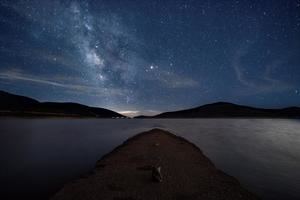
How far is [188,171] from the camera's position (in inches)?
465

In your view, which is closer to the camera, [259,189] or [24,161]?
[259,189]

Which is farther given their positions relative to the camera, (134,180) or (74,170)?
(74,170)

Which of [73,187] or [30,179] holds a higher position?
[73,187]

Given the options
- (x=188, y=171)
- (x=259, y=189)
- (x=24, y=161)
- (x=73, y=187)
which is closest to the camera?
(x=73, y=187)

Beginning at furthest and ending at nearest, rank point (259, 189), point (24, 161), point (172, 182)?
point (24, 161) < point (259, 189) < point (172, 182)

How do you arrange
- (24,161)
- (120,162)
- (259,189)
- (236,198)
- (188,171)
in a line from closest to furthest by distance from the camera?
(236,198)
(259,189)
(188,171)
(120,162)
(24,161)

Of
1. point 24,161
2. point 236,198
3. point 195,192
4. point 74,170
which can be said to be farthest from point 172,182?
point 24,161

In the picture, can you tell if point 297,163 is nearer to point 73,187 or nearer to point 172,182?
point 172,182

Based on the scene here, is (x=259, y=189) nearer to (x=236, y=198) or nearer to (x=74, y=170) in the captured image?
(x=236, y=198)

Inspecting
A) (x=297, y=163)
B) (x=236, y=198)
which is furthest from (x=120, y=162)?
(x=297, y=163)

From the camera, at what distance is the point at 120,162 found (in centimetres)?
1404

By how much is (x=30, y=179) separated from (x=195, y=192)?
11.1m

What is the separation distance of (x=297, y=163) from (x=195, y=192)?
1598 centimetres

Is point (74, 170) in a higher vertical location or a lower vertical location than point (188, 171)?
lower
